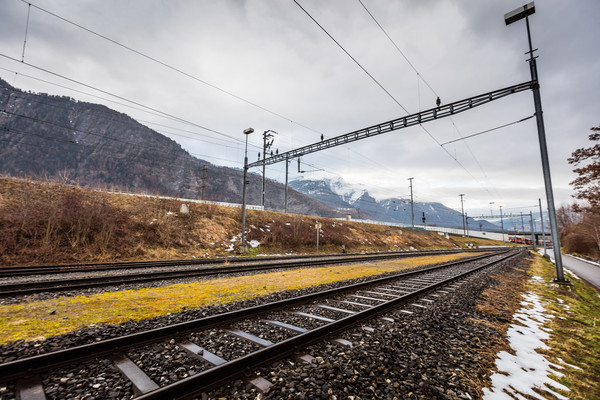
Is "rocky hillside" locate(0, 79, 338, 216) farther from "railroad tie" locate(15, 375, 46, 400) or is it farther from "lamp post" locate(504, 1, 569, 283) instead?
"railroad tie" locate(15, 375, 46, 400)

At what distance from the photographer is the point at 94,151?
152750 mm

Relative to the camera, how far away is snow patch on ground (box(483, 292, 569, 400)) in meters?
3.26

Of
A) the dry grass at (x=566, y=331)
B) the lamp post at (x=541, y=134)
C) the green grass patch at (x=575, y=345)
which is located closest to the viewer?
the green grass patch at (x=575, y=345)

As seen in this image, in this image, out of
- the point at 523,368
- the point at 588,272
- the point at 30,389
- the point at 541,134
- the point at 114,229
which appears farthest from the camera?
the point at 588,272

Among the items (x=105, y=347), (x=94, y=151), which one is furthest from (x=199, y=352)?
(x=94, y=151)

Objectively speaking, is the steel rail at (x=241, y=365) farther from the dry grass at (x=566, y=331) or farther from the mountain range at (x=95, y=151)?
the mountain range at (x=95, y=151)

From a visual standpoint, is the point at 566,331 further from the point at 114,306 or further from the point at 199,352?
the point at 114,306

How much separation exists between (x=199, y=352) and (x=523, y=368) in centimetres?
511

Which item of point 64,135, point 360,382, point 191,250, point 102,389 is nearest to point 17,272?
point 191,250

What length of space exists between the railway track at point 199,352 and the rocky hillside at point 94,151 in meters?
110

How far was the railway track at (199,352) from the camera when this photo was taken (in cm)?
286

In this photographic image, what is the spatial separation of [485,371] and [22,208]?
24456 mm

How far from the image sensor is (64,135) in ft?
510

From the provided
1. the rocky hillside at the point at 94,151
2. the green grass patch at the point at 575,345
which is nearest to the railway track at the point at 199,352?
the green grass patch at the point at 575,345
